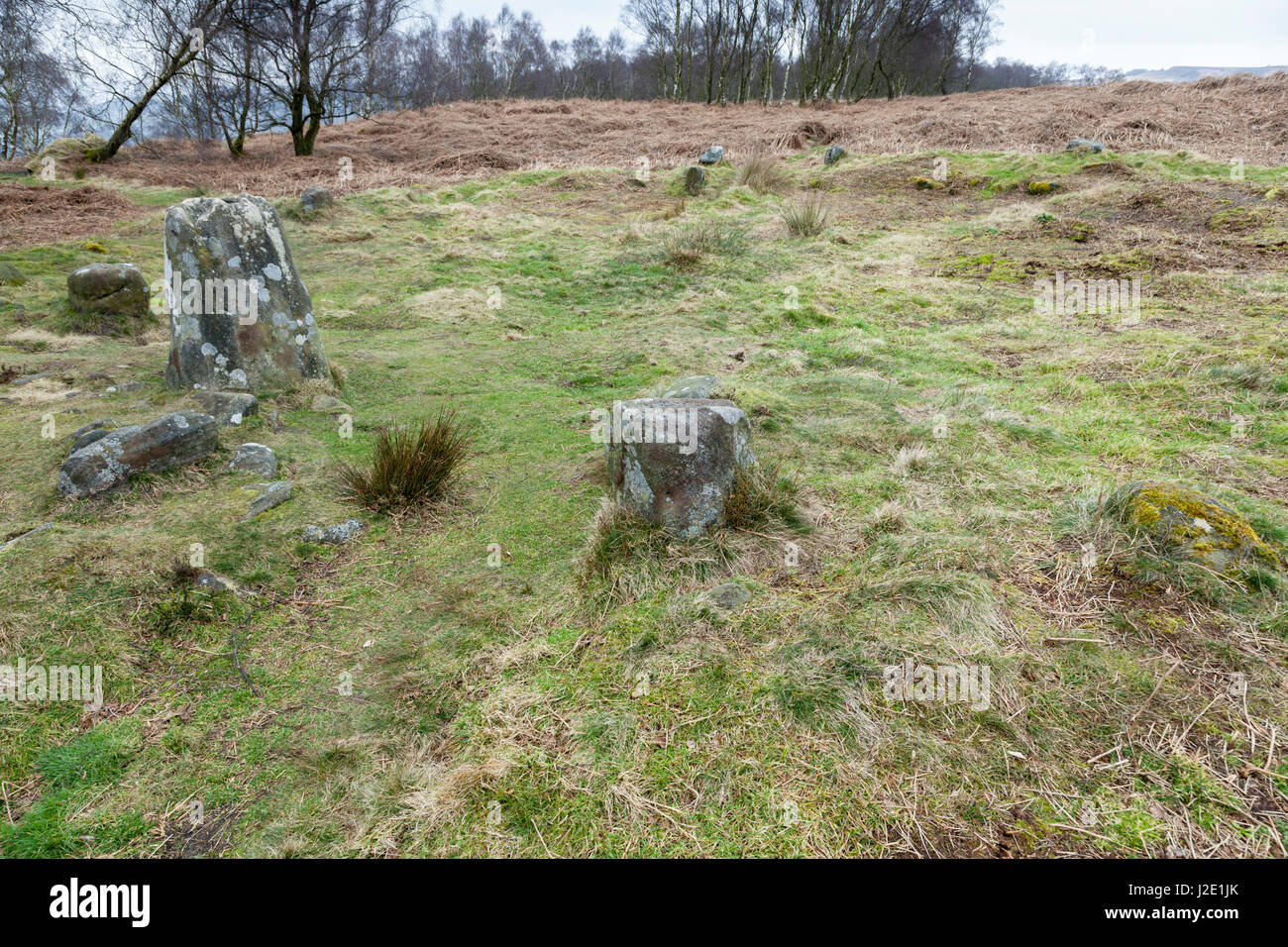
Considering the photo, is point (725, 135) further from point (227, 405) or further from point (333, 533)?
point (333, 533)

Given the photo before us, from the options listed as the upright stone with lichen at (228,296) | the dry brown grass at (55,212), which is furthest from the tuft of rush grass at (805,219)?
the dry brown grass at (55,212)

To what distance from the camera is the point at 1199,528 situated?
2.98 meters

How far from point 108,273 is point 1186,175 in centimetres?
1692

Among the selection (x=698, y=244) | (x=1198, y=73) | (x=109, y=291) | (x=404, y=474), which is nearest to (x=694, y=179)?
(x=698, y=244)

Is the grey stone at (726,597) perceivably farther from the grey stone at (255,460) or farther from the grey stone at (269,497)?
the grey stone at (255,460)

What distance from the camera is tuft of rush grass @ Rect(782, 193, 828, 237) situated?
1118cm

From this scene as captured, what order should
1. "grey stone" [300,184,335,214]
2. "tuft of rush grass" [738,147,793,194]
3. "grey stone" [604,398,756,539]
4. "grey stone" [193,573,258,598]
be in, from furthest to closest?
1. "tuft of rush grass" [738,147,793,194]
2. "grey stone" [300,184,335,214]
3. "grey stone" [604,398,756,539]
4. "grey stone" [193,573,258,598]

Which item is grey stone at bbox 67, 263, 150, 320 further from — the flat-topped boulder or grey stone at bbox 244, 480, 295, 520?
grey stone at bbox 244, 480, 295, 520

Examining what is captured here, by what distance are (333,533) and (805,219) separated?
32.5 ft

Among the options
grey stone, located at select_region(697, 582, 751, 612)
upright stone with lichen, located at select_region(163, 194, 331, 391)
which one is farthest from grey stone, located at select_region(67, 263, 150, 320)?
grey stone, located at select_region(697, 582, 751, 612)

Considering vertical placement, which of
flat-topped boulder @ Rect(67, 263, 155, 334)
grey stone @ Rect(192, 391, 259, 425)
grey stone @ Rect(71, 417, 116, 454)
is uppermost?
flat-topped boulder @ Rect(67, 263, 155, 334)

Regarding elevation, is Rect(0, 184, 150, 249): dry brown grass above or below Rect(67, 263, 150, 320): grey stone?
above

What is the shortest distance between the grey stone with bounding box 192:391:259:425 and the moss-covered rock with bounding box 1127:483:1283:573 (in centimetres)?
Result: 582

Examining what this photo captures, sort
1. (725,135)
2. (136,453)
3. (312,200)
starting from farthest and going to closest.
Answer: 1. (725,135)
2. (312,200)
3. (136,453)
